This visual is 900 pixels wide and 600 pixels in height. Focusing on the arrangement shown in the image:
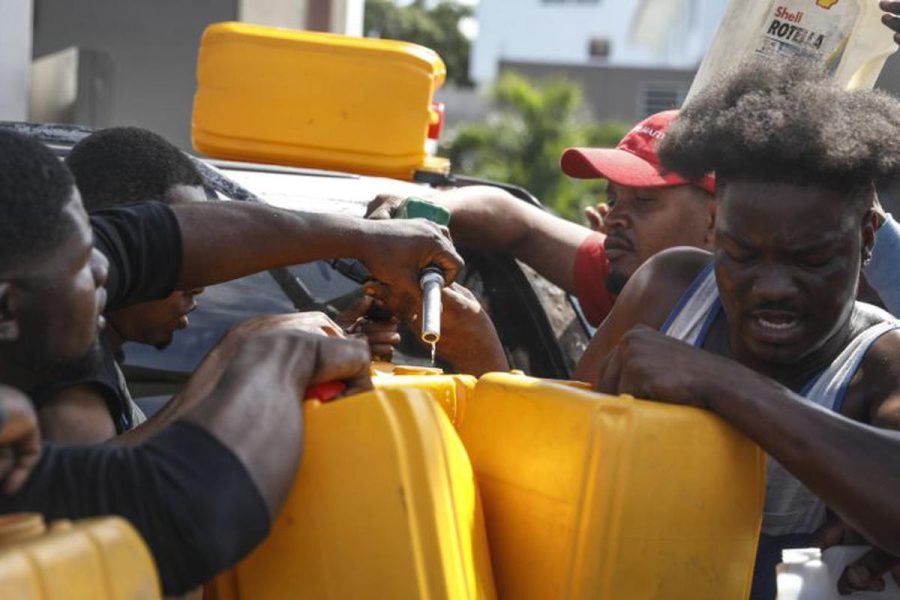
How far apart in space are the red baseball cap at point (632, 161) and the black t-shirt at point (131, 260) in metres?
1.76

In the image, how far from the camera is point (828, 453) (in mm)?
2287

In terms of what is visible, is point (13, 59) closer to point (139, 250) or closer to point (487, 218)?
→ point (487, 218)

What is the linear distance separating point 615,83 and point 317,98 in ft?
105

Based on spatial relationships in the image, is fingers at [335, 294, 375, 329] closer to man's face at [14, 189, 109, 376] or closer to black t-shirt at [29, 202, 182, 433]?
black t-shirt at [29, 202, 182, 433]

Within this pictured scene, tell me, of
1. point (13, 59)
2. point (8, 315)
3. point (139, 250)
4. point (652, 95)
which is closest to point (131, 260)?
point (139, 250)

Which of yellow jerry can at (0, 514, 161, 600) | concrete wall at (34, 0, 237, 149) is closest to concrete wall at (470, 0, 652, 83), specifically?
concrete wall at (34, 0, 237, 149)

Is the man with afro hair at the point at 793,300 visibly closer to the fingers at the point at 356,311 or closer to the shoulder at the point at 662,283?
the shoulder at the point at 662,283

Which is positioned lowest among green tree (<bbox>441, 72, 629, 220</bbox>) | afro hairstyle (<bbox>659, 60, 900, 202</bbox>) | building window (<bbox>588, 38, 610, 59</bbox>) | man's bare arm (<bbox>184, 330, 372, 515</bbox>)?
building window (<bbox>588, 38, 610, 59</bbox>)

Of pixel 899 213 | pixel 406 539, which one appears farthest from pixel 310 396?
pixel 899 213

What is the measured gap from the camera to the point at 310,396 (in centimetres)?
214

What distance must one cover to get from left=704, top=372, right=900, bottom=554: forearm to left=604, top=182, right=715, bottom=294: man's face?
1860 millimetres

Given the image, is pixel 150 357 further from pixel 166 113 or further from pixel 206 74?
pixel 166 113

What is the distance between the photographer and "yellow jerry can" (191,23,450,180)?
4.34 m

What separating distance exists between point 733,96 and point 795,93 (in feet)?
0.48
